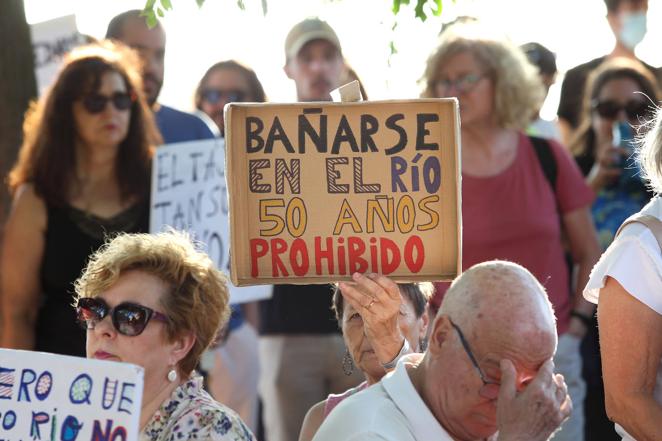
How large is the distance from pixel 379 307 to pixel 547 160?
2.73m

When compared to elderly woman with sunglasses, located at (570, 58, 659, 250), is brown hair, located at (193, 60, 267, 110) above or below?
above

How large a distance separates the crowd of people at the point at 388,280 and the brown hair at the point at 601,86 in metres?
0.01

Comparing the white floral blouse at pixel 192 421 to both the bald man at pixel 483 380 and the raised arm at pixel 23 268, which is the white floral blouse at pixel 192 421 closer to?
the bald man at pixel 483 380

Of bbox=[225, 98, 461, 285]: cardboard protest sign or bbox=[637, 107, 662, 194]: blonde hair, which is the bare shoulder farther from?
bbox=[637, 107, 662, 194]: blonde hair

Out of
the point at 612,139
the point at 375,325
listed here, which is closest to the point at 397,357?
the point at 375,325

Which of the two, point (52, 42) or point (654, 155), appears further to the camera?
point (52, 42)

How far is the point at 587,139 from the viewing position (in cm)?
811

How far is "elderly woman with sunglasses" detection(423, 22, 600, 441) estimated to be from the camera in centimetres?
664

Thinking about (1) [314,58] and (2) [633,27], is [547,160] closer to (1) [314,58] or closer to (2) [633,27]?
(1) [314,58]

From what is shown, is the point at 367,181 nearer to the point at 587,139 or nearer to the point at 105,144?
the point at 105,144

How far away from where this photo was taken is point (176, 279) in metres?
4.84

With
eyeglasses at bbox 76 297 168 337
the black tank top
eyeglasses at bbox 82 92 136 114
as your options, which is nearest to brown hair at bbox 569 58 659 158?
eyeglasses at bbox 82 92 136 114

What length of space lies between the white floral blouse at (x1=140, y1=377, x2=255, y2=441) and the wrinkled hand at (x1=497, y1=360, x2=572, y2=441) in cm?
100

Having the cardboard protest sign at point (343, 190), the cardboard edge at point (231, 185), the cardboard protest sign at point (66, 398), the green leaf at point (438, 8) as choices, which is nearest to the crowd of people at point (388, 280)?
the cardboard protest sign at point (343, 190)
